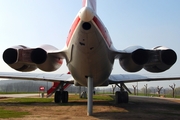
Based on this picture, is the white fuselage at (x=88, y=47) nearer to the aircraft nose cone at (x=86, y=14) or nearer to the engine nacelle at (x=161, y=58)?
the aircraft nose cone at (x=86, y=14)

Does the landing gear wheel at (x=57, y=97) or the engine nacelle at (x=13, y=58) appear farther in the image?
the landing gear wheel at (x=57, y=97)

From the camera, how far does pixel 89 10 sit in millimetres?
8633

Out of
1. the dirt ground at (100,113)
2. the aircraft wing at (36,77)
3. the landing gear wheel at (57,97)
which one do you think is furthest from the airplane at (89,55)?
the aircraft wing at (36,77)

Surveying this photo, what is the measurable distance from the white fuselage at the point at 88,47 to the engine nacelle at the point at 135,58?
86 cm

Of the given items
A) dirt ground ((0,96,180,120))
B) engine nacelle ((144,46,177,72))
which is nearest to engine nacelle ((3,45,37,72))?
dirt ground ((0,96,180,120))

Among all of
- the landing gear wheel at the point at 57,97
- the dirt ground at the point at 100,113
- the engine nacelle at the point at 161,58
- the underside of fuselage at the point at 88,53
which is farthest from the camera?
the landing gear wheel at the point at 57,97

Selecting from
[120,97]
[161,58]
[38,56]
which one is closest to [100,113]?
[161,58]

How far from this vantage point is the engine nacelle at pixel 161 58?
407 inches

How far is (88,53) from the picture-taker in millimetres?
9914

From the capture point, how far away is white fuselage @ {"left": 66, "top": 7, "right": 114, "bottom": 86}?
896cm

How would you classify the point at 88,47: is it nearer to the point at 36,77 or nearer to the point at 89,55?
the point at 89,55

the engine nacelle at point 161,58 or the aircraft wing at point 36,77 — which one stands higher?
the engine nacelle at point 161,58

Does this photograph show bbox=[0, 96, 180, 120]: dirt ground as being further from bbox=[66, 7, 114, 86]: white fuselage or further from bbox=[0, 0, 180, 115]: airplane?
bbox=[66, 7, 114, 86]: white fuselage

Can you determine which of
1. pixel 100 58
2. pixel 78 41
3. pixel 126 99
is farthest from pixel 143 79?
pixel 78 41
